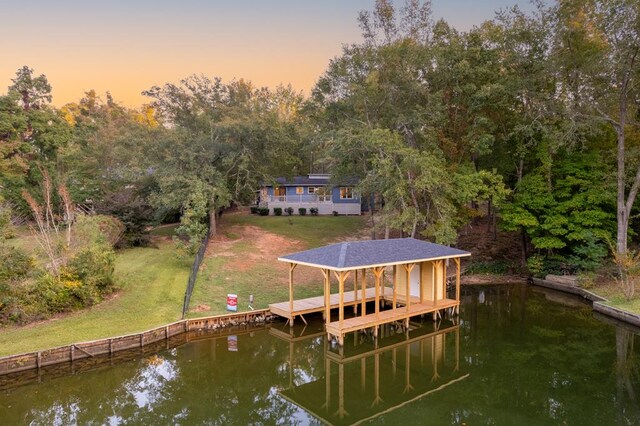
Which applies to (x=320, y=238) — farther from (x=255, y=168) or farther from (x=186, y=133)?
(x=186, y=133)

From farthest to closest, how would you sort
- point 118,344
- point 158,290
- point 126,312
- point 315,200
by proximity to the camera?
point 315,200, point 158,290, point 126,312, point 118,344

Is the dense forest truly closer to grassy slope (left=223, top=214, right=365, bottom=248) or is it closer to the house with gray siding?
grassy slope (left=223, top=214, right=365, bottom=248)

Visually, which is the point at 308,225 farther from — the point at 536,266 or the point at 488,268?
the point at 536,266

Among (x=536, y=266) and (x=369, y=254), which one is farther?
(x=536, y=266)

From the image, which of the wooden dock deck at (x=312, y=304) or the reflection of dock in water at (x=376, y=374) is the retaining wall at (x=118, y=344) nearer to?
the wooden dock deck at (x=312, y=304)

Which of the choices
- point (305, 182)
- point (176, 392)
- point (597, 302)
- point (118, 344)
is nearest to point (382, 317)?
point (176, 392)

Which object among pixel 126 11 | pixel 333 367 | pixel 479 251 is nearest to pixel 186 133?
pixel 126 11

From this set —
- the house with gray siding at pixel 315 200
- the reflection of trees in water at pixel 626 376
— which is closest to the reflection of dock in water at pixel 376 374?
the reflection of trees in water at pixel 626 376
